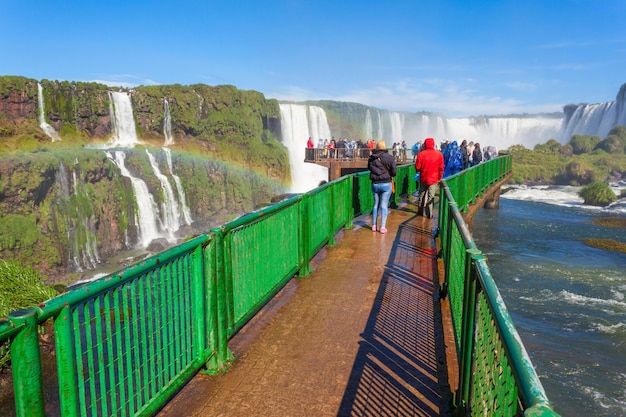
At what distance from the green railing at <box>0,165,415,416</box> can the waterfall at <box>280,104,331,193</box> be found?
53266 millimetres

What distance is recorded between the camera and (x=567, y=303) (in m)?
14.2

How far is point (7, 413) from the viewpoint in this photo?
20.6 feet

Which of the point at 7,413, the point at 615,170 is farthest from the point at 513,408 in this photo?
the point at 615,170

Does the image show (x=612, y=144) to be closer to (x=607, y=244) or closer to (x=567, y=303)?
(x=607, y=244)

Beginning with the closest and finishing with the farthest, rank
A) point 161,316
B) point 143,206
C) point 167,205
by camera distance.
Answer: point 161,316 < point 143,206 < point 167,205

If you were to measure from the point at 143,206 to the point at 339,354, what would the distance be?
125 ft

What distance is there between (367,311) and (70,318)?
11.7 ft

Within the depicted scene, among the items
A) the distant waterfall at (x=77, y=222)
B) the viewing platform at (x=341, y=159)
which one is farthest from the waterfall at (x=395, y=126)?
the distant waterfall at (x=77, y=222)

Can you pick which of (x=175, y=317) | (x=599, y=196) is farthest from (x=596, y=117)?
(x=175, y=317)

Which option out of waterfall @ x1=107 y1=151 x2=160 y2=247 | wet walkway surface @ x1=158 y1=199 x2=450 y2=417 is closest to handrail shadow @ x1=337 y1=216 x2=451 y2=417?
wet walkway surface @ x1=158 y1=199 x2=450 y2=417

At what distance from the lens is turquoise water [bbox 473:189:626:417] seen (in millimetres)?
9438

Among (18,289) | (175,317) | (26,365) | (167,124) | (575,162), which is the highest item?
(167,124)

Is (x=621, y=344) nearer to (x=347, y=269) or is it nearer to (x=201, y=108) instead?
(x=347, y=269)

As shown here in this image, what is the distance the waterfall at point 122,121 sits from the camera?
44969 millimetres
